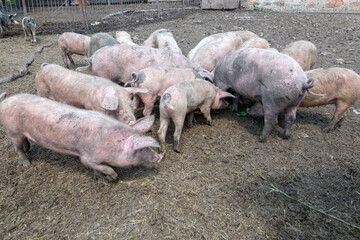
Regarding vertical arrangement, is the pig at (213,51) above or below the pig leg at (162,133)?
above

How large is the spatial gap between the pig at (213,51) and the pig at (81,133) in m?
2.84

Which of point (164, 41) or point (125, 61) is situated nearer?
point (125, 61)

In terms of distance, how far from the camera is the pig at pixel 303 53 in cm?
554

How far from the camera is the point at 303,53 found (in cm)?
565

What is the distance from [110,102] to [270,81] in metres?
2.20

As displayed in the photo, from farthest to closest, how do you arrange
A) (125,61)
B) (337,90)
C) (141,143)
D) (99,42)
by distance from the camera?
(99,42), (125,61), (337,90), (141,143)

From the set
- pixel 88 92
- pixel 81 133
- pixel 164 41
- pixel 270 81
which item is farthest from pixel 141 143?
pixel 164 41

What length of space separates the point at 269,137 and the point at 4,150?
12.6 ft

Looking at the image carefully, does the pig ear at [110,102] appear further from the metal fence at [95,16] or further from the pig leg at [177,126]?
the metal fence at [95,16]

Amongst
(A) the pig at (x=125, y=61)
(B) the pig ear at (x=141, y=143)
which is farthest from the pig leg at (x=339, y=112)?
(B) the pig ear at (x=141, y=143)

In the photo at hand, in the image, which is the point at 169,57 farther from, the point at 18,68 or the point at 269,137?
the point at 18,68

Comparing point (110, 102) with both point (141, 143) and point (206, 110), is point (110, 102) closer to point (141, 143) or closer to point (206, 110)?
point (141, 143)

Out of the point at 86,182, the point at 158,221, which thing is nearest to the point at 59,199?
the point at 86,182

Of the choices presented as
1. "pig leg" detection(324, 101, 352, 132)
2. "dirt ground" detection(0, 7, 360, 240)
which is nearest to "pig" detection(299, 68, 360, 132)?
"pig leg" detection(324, 101, 352, 132)
